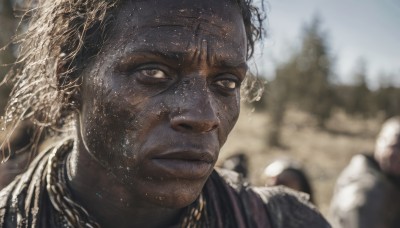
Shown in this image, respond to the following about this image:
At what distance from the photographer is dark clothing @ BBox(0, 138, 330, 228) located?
6.57 feet

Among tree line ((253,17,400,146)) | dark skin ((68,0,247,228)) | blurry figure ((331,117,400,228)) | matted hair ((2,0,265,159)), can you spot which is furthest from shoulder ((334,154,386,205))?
tree line ((253,17,400,146))

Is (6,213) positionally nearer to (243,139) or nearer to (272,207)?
(272,207)

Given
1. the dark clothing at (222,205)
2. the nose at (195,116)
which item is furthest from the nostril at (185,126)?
the dark clothing at (222,205)

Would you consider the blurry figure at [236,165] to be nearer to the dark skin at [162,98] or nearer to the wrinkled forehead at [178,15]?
the dark skin at [162,98]

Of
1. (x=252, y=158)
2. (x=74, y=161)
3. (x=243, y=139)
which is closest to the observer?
(x=74, y=161)

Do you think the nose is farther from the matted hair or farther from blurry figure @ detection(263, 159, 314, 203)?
blurry figure @ detection(263, 159, 314, 203)

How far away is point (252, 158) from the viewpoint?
20031 mm

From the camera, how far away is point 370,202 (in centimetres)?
468

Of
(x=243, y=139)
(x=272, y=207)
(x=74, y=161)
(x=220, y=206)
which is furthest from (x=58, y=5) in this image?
(x=243, y=139)

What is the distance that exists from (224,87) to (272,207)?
A: 0.79 meters

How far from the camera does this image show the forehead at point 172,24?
1812 mm

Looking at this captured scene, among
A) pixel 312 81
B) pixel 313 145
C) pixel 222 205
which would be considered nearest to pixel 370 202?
pixel 222 205

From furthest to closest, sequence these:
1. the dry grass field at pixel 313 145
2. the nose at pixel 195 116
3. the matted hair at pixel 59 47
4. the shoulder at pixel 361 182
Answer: the dry grass field at pixel 313 145
the shoulder at pixel 361 182
the matted hair at pixel 59 47
the nose at pixel 195 116

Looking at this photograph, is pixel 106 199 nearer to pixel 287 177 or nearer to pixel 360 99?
pixel 287 177
